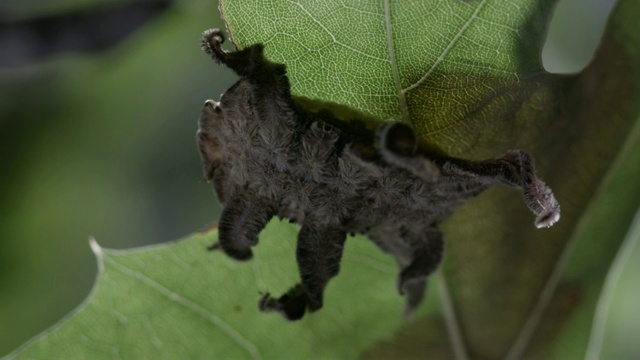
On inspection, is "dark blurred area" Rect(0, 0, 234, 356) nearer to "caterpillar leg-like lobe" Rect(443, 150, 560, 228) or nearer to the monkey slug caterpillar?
the monkey slug caterpillar

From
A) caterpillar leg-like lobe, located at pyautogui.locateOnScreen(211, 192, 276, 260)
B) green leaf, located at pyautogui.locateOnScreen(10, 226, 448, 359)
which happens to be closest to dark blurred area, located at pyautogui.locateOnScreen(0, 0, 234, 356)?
green leaf, located at pyautogui.locateOnScreen(10, 226, 448, 359)

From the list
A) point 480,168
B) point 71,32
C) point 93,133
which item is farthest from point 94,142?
point 480,168

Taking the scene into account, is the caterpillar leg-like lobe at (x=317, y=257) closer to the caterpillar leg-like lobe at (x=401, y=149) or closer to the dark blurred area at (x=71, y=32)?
the caterpillar leg-like lobe at (x=401, y=149)

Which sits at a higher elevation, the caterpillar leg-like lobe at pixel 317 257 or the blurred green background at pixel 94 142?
the caterpillar leg-like lobe at pixel 317 257

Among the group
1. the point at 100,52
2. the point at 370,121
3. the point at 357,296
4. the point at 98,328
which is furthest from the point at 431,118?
the point at 100,52

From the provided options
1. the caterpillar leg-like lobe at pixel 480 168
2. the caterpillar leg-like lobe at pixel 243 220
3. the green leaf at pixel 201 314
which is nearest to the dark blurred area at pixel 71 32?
the green leaf at pixel 201 314

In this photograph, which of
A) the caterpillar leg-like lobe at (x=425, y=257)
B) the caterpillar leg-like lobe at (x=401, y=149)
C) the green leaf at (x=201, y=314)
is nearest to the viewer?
the caterpillar leg-like lobe at (x=401, y=149)
